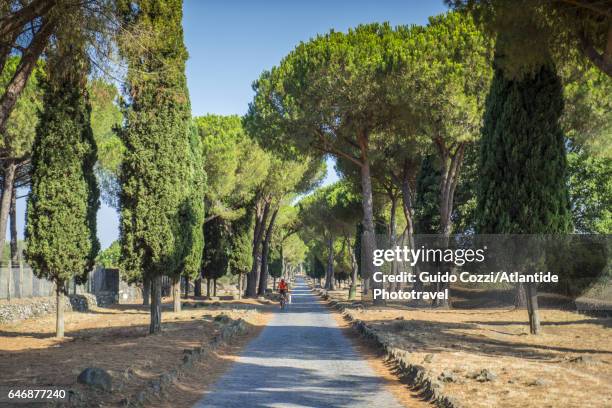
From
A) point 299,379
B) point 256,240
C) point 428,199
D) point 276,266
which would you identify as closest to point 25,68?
point 299,379

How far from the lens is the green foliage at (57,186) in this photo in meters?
19.3

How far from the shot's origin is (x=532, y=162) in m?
17.8

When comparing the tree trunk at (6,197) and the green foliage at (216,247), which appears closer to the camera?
the tree trunk at (6,197)

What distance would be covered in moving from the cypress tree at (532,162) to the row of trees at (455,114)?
0.09 ft

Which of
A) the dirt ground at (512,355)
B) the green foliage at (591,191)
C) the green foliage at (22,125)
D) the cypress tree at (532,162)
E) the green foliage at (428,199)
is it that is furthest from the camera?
the green foliage at (428,199)

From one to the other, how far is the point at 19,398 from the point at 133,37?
821cm

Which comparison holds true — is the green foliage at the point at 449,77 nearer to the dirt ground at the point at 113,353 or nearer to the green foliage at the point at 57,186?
the dirt ground at the point at 113,353

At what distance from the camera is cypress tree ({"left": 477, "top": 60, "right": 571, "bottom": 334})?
17750mm

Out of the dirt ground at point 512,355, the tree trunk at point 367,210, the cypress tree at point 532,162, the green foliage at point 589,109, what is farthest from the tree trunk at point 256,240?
the cypress tree at point 532,162

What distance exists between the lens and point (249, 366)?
13.2 meters

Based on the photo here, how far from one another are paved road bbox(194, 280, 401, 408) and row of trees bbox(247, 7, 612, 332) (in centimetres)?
675

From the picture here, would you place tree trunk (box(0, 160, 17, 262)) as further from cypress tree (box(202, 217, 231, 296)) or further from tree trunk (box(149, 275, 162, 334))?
tree trunk (box(149, 275, 162, 334))

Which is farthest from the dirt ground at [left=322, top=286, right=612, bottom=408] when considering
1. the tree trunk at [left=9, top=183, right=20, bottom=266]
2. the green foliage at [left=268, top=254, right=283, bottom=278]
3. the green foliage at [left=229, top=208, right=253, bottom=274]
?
the green foliage at [left=268, top=254, right=283, bottom=278]

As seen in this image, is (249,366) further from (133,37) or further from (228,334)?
(133,37)
